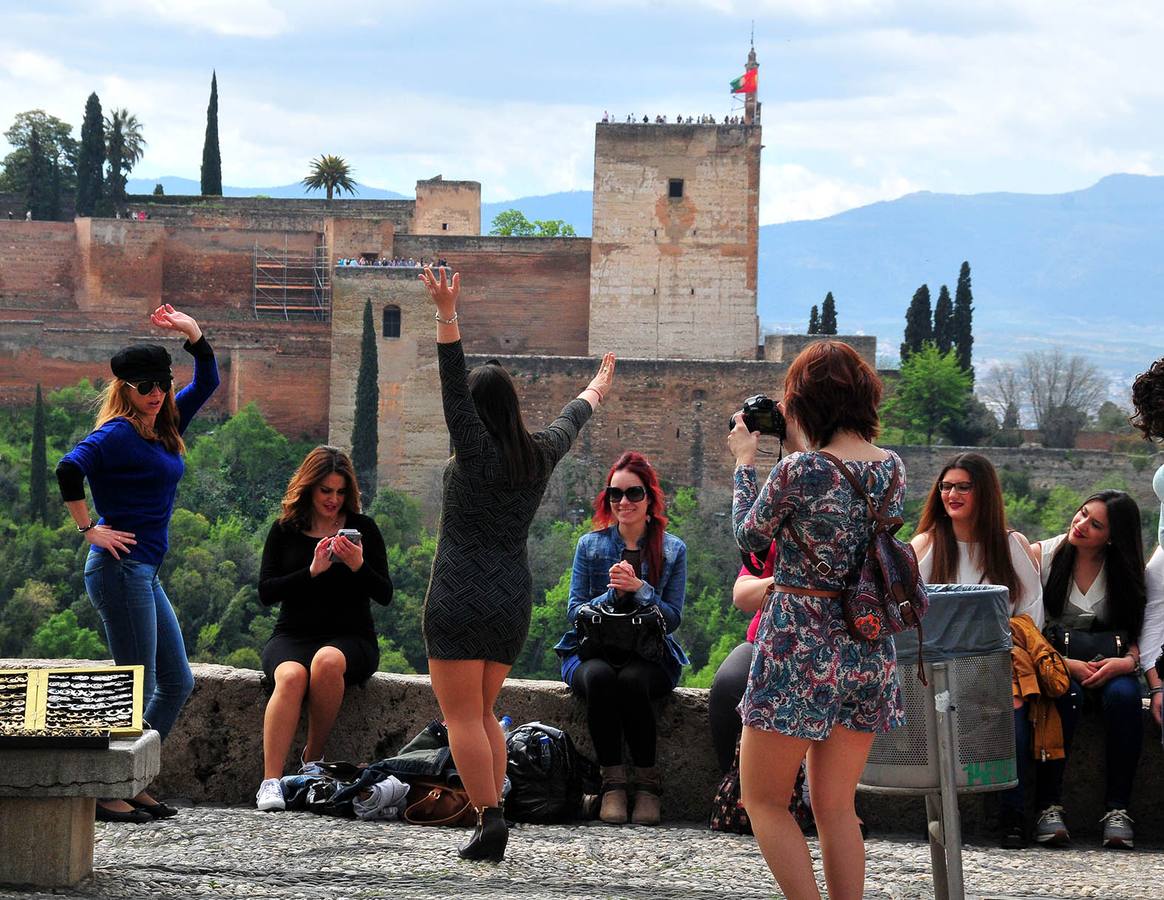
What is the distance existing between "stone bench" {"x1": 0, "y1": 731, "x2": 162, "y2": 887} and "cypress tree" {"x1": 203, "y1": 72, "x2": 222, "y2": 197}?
39990 mm

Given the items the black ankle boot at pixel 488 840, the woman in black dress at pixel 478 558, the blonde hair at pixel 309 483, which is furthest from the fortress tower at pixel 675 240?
the black ankle boot at pixel 488 840

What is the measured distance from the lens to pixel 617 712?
5.30 meters

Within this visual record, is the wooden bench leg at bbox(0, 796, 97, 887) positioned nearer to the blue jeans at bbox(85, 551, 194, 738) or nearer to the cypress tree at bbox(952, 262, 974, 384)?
the blue jeans at bbox(85, 551, 194, 738)

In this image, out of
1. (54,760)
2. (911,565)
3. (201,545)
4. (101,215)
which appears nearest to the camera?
(911,565)

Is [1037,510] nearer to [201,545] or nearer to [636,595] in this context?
[201,545]

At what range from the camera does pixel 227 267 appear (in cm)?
3828

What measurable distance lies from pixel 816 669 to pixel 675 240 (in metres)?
32.9

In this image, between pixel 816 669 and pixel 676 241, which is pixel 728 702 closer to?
pixel 816 669

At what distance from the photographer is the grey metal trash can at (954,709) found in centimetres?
393

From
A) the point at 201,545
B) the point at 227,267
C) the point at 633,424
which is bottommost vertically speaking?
the point at 201,545

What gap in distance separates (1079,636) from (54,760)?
2967mm

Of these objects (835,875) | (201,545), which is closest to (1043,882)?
(835,875)

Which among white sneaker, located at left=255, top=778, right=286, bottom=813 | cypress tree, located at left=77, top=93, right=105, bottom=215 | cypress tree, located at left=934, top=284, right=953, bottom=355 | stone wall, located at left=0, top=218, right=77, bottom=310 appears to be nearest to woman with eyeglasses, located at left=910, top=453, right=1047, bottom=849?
white sneaker, located at left=255, top=778, right=286, bottom=813

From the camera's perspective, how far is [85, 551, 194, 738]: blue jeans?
499cm
